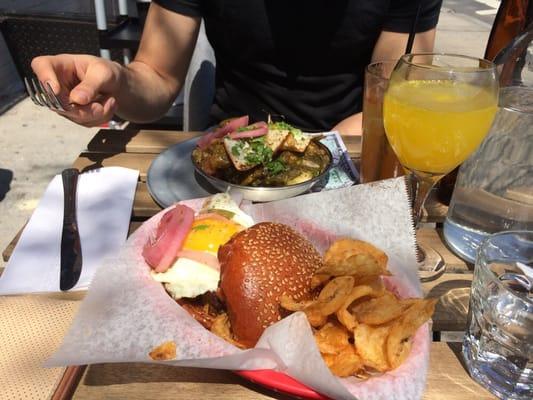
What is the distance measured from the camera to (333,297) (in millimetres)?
840

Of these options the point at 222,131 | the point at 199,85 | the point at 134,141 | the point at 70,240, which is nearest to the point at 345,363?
the point at 70,240

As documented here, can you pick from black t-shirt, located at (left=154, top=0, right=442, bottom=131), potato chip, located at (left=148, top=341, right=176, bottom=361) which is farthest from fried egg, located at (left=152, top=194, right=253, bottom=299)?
black t-shirt, located at (left=154, top=0, right=442, bottom=131)

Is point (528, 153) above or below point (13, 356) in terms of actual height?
above

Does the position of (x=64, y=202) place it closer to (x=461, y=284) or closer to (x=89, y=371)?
(x=89, y=371)

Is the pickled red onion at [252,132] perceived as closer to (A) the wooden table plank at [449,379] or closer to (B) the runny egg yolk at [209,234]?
(B) the runny egg yolk at [209,234]

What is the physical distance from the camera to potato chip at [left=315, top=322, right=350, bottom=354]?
2.73ft

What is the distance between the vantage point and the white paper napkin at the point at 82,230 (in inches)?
41.9

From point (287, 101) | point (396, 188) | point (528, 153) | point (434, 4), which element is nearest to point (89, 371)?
point (396, 188)

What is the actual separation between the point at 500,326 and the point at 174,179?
3.25 feet

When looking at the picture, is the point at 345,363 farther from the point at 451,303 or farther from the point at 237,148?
the point at 237,148

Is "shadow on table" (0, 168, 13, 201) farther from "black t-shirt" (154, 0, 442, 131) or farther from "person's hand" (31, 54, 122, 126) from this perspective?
"person's hand" (31, 54, 122, 126)

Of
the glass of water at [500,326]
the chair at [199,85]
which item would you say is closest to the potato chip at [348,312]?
the glass of water at [500,326]

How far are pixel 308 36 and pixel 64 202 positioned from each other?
1352 mm

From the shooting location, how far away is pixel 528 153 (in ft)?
3.70
